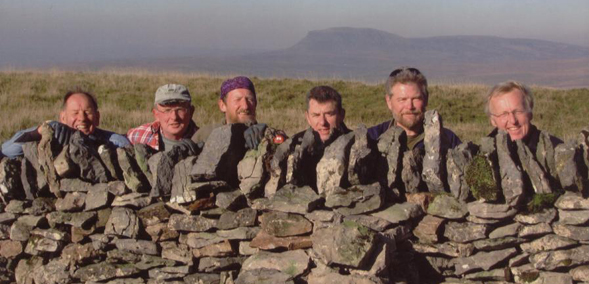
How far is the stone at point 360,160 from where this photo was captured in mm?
3891

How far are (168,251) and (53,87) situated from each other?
16.4 m

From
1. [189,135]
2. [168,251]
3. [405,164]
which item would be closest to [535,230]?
[405,164]

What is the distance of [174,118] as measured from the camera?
5133 mm

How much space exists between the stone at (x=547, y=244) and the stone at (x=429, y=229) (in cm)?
54

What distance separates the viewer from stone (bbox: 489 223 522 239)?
3.76 meters

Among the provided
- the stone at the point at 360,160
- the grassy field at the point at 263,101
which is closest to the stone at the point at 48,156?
the stone at the point at 360,160

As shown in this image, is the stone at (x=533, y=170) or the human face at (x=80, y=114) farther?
the human face at (x=80, y=114)

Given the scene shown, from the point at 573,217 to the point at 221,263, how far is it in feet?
7.48

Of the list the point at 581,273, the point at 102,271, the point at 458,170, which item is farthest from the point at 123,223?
the point at 581,273

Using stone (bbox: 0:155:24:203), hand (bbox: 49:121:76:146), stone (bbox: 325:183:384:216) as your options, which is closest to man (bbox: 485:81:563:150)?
stone (bbox: 325:183:384:216)

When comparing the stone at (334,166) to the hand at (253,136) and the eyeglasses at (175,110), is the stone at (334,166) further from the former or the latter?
the eyeglasses at (175,110)

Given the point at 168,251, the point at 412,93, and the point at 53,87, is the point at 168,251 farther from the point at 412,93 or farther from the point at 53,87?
the point at 53,87

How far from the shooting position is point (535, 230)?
374 centimetres

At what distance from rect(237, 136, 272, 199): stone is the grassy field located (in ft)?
26.6
